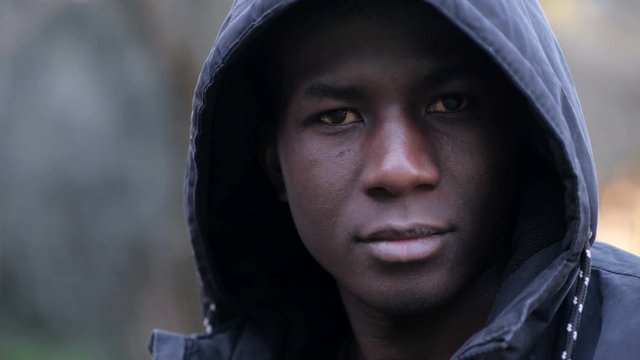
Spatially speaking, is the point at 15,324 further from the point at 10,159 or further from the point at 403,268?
the point at 403,268

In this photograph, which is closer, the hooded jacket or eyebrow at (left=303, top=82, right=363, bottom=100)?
the hooded jacket

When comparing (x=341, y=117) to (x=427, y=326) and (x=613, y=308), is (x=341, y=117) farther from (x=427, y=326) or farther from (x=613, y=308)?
(x=613, y=308)

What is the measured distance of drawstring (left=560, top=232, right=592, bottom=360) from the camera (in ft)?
5.75

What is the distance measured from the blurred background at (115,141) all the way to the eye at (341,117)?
4117mm

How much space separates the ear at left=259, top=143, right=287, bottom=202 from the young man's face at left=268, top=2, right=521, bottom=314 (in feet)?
0.78

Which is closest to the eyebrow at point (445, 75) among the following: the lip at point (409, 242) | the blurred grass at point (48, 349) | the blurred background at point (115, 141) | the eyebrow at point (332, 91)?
the eyebrow at point (332, 91)

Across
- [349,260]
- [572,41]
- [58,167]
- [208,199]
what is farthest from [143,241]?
[349,260]

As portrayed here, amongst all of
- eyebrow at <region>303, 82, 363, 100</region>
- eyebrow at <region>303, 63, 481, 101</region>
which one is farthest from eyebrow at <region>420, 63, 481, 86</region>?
eyebrow at <region>303, 82, 363, 100</region>

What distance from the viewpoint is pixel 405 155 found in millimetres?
1798

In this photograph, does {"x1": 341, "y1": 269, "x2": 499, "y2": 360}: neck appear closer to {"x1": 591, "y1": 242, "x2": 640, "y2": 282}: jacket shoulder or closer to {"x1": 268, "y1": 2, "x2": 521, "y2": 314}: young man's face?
{"x1": 268, "y1": 2, "x2": 521, "y2": 314}: young man's face

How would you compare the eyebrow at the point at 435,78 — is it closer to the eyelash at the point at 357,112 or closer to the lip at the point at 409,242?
the eyelash at the point at 357,112

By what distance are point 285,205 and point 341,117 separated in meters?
0.47

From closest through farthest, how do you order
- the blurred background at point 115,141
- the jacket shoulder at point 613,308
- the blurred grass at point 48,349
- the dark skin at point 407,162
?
the jacket shoulder at point 613,308
the dark skin at point 407,162
the blurred background at point 115,141
the blurred grass at point 48,349

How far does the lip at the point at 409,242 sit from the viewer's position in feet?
5.90
